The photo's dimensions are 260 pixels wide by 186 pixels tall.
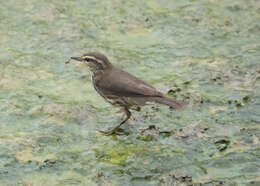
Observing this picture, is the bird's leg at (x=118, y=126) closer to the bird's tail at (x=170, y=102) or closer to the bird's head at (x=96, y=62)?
the bird's tail at (x=170, y=102)

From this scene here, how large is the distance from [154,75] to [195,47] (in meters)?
1.06

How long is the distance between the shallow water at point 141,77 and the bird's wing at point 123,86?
14.2 inches

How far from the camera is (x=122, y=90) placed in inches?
263

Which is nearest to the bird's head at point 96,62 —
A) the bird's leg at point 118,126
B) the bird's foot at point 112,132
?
the bird's leg at point 118,126

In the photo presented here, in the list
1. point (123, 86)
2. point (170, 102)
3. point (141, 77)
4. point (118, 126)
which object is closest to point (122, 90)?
point (123, 86)

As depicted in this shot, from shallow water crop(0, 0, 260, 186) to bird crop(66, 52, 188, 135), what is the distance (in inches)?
9.5

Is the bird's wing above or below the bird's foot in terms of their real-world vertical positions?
above

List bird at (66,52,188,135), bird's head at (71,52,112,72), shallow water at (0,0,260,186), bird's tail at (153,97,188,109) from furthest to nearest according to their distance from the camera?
bird's head at (71,52,112,72) < bird at (66,52,188,135) < bird's tail at (153,97,188,109) < shallow water at (0,0,260,186)

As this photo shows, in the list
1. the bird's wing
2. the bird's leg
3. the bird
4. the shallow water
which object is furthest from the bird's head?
the bird's leg

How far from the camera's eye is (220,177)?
5.69 metres

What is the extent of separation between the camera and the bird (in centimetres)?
652

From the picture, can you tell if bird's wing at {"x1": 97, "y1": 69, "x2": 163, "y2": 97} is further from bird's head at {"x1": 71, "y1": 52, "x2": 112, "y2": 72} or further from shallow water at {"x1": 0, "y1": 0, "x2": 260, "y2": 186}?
shallow water at {"x1": 0, "y1": 0, "x2": 260, "y2": 186}

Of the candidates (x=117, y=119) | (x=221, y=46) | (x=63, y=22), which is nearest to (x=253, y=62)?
(x=221, y=46)

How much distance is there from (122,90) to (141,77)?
3.97 ft
